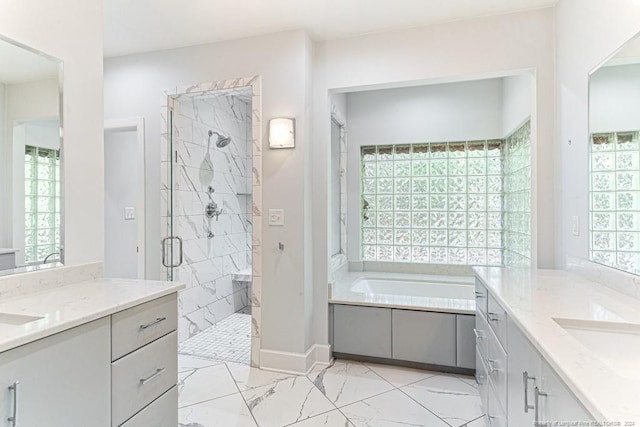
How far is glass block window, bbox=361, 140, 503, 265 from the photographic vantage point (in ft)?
12.1

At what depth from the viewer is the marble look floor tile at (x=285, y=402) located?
6.89 feet

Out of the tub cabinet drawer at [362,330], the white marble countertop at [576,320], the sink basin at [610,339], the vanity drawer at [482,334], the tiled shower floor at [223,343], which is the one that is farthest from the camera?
the tiled shower floor at [223,343]

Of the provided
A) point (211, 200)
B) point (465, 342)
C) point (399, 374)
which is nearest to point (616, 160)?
point (465, 342)

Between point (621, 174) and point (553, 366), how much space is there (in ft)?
3.92

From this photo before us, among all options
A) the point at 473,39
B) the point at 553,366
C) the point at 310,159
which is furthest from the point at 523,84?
the point at 553,366

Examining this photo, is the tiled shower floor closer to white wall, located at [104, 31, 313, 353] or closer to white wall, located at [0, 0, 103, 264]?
white wall, located at [104, 31, 313, 353]

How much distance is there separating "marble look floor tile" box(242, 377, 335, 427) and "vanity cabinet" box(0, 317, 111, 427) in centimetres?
107

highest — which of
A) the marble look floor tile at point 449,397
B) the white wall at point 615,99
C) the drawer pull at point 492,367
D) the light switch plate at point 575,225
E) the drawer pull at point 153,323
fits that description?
the white wall at point 615,99

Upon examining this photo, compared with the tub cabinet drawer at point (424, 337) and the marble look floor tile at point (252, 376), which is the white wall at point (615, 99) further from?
the marble look floor tile at point (252, 376)

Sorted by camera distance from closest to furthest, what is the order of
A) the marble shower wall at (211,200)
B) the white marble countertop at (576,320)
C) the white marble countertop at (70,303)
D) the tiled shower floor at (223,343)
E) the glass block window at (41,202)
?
the white marble countertop at (576,320), the white marble countertop at (70,303), the glass block window at (41,202), the tiled shower floor at (223,343), the marble shower wall at (211,200)

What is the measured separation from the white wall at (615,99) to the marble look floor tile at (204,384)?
8.80ft

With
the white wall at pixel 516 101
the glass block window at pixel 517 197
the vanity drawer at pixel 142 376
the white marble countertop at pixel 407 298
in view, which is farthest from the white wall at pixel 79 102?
the glass block window at pixel 517 197

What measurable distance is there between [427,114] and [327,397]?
292 centimetres

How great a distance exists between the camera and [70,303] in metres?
1.35
